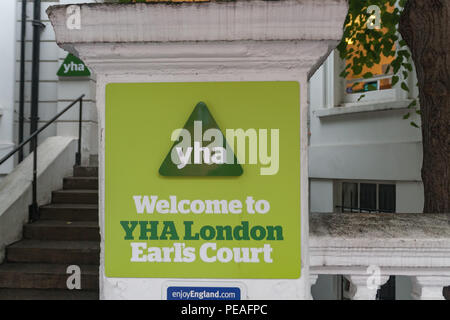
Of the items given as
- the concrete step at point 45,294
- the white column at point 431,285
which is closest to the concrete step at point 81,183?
the concrete step at point 45,294

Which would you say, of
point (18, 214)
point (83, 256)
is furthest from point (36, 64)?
point (83, 256)

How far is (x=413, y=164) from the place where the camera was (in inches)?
179

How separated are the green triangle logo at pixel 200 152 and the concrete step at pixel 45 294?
2.76 m

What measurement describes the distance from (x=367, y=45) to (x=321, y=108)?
224cm

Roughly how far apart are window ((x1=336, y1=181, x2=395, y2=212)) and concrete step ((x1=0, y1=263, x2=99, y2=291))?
3.70 m

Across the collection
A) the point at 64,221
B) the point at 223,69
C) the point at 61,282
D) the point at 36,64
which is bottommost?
the point at 61,282

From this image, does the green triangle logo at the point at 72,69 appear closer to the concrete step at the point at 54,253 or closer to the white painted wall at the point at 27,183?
the white painted wall at the point at 27,183

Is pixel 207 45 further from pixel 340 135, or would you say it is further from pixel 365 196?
pixel 365 196

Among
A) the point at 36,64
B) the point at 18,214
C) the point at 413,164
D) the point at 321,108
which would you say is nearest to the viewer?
the point at 18,214

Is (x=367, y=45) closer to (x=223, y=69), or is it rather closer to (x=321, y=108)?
(x=321, y=108)

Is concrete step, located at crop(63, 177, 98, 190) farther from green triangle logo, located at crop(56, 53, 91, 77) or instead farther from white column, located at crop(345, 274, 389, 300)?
white column, located at crop(345, 274, 389, 300)

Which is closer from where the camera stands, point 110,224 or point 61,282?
point 110,224

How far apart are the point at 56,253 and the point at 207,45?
339cm

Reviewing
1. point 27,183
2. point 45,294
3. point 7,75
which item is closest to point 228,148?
point 45,294
